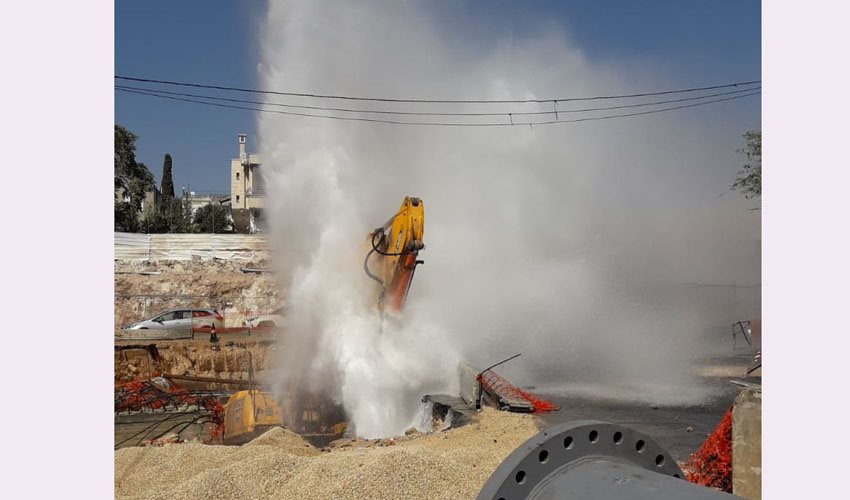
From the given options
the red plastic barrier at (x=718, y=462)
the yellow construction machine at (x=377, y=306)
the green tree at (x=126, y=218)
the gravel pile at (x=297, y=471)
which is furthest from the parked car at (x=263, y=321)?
the red plastic barrier at (x=718, y=462)

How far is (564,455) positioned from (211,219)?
47.1 feet

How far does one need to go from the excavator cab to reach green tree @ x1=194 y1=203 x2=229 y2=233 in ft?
25.8

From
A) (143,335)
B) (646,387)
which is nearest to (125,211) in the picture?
(143,335)

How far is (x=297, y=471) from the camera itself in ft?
14.6

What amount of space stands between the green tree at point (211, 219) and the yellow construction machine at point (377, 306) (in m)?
7.87

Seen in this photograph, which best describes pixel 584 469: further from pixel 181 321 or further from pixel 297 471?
pixel 181 321

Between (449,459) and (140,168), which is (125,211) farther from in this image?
(449,459)

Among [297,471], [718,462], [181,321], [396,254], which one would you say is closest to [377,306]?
[396,254]

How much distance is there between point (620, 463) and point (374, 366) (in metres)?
6.11

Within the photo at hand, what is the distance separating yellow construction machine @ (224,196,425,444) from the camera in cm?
651

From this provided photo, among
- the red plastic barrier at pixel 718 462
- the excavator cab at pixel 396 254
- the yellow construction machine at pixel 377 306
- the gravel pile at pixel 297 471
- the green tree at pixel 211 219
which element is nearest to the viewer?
the red plastic barrier at pixel 718 462

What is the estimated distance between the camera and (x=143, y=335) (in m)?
11.9

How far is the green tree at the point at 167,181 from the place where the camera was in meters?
11.7

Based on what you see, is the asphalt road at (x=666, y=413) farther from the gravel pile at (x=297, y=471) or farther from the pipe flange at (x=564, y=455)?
the pipe flange at (x=564, y=455)
